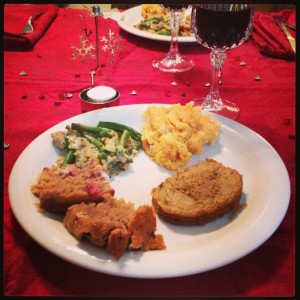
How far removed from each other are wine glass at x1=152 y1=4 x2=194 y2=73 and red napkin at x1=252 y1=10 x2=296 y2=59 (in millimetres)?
638

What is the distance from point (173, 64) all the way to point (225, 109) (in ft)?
2.31

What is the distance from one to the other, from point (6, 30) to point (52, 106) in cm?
112

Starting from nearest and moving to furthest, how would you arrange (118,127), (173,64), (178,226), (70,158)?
(178,226), (70,158), (118,127), (173,64)

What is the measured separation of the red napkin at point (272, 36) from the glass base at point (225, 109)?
826 mm

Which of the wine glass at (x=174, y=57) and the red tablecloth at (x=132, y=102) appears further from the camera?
the wine glass at (x=174, y=57)

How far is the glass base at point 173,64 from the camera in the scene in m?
2.94

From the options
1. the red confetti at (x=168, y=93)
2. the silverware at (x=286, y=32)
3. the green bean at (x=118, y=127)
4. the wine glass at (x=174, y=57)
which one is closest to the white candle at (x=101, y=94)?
the green bean at (x=118, y=127)

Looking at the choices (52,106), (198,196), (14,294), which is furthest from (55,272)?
(52,106)

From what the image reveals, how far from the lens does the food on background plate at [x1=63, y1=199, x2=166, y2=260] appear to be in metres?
1.33

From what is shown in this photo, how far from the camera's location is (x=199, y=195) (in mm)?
1613

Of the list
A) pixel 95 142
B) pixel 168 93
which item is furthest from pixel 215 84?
pixel 95 142

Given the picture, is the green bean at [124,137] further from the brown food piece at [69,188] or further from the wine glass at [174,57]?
the wine glass at [174,57]

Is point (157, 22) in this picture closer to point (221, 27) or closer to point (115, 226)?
point (221, 27)

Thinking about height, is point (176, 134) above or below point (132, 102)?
above
